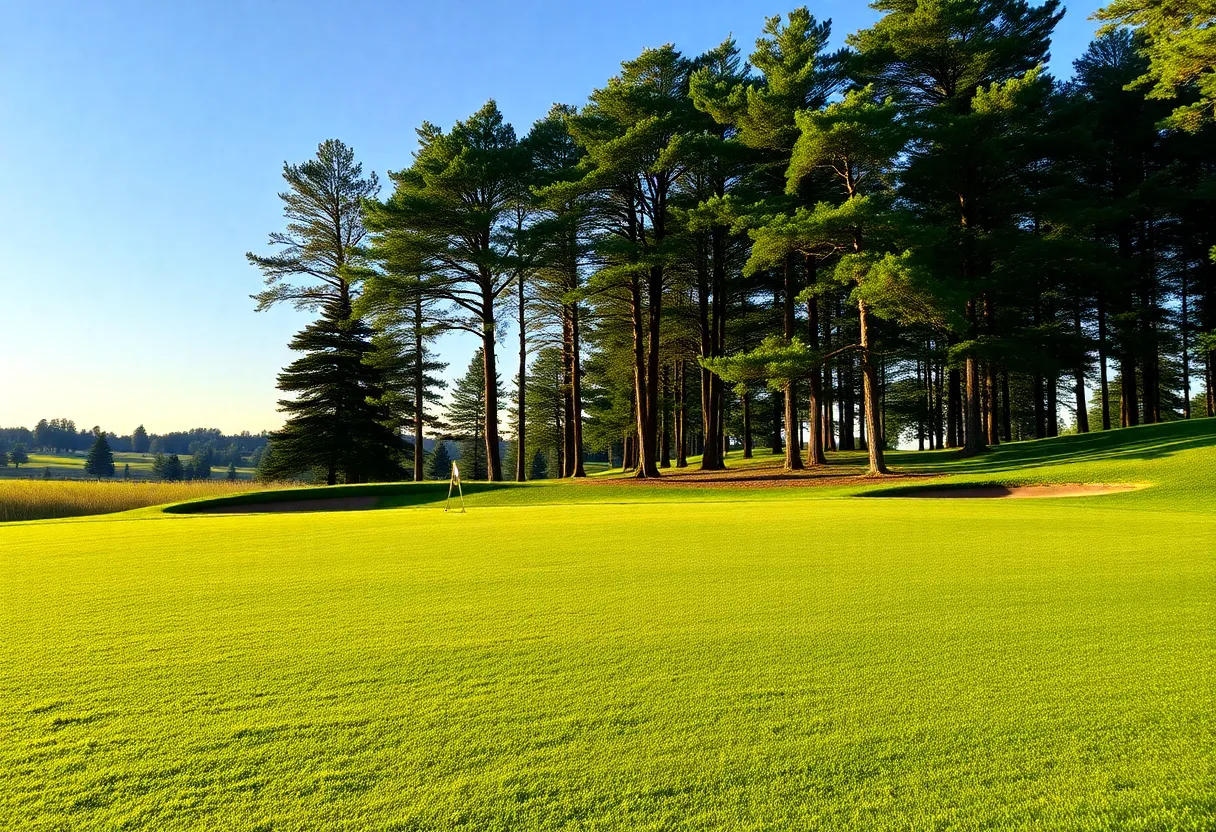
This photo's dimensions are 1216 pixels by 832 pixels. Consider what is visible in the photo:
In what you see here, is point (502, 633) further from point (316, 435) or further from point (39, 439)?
point (39, 439)

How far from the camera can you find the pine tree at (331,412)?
33.3 m

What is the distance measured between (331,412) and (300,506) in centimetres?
1626

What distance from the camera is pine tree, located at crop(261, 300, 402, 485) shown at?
33312 millimetres

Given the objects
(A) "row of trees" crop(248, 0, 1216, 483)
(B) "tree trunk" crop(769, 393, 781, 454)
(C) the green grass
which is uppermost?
(A) "row of trees" crop(248, 0, 1216, 483)

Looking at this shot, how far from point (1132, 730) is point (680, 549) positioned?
5.09 m

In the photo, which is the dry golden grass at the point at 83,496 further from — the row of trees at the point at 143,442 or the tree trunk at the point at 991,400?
the row of trees at the point at 143,442

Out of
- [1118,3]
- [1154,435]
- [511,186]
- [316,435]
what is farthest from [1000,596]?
[316,435]

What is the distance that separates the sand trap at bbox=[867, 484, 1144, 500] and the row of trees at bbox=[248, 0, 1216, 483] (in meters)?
4.12

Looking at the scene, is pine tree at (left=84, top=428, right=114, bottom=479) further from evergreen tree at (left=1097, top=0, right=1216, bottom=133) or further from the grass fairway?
evergreen tree at (left=1097, top=0, right=1216, bottom=133)

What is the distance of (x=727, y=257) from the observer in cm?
3108

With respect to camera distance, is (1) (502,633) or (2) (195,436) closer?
(1) (502,633)

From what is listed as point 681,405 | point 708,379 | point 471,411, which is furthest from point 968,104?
point 471,411

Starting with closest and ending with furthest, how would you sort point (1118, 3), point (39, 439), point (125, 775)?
1. point (125, 775)
2. point (1118, 3)
3. point (39, 439)

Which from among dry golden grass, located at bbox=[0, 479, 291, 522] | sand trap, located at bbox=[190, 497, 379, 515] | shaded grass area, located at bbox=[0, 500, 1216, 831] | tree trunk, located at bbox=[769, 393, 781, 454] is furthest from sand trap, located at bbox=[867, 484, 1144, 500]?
dry golden grass, located at bbox=[0, 479, 291, 522]
